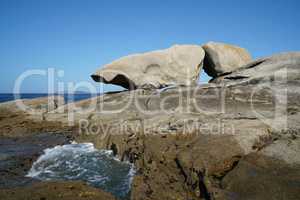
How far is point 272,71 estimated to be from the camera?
10438 mm

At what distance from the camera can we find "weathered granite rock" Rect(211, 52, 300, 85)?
9711 millimetres

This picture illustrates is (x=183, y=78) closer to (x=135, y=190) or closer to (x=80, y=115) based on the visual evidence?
(x=80, y=115)

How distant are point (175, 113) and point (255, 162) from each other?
13.3ft

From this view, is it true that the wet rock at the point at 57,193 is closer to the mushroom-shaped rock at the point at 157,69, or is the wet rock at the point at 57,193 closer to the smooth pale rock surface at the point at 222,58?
the mushroom-shaped rock at the point at 157,69

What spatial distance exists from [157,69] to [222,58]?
4.01 metres

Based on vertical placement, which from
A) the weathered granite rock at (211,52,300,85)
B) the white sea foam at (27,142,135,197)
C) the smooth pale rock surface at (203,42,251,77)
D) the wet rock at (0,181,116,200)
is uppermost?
the smooth pale rock surface at (203,42,251,77)

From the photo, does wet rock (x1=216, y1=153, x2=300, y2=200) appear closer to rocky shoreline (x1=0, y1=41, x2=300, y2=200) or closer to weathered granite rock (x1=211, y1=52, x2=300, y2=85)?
rocky shoreline (x1=0, y1=41, x2=300, y2=200)

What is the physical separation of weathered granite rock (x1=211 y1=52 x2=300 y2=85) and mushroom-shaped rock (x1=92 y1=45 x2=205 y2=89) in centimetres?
283

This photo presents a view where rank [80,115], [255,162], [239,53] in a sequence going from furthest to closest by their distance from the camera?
1. [239,53]
2. [80,115]
3. [255,162]

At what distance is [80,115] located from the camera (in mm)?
11227

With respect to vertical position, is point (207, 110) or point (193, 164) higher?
point (207, 110)

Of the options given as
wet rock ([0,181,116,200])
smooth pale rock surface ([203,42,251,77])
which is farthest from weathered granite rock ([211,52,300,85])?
wet rock ([0,181,116,200])

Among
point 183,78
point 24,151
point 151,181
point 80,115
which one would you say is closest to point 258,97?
point 151,181

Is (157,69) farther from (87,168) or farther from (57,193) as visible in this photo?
(57,193)
